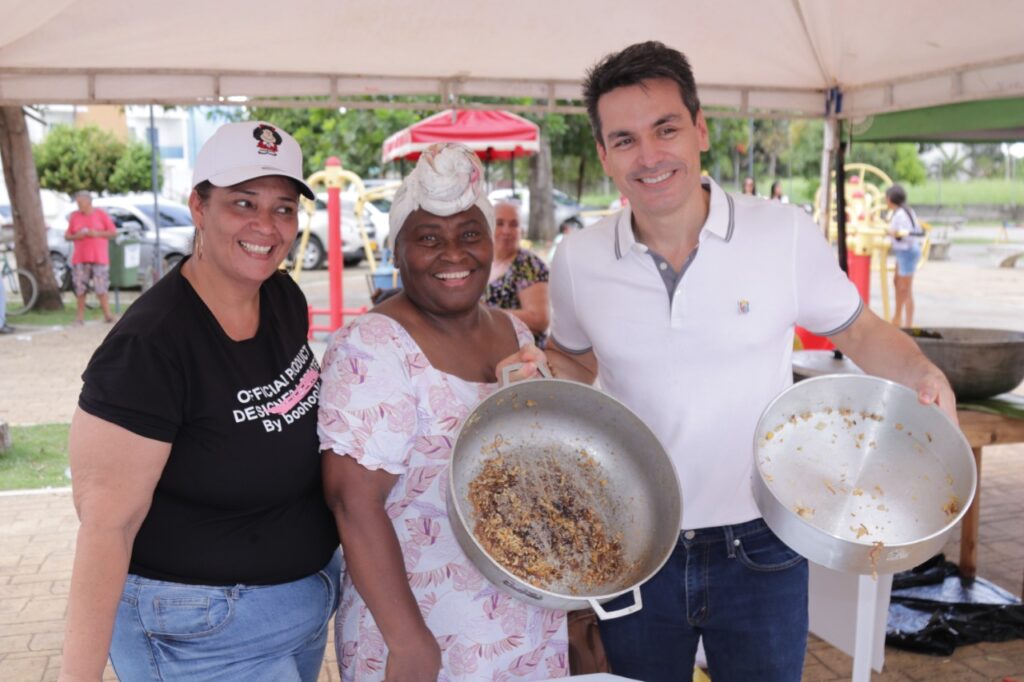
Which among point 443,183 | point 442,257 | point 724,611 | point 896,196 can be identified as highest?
point 896,196

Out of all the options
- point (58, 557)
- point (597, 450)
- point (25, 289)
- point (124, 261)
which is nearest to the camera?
point (597, 450)

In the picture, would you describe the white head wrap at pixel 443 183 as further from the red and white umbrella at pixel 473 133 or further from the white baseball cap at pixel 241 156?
the red and white umbrella at pixel 473 133

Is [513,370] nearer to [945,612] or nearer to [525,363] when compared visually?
[525,363]

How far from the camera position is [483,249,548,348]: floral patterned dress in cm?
515

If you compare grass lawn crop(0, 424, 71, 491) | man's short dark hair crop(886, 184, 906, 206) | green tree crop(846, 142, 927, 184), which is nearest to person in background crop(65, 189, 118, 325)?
grass lawn crop(0, 424, 71, 491)

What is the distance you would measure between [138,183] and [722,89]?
93.9 ft

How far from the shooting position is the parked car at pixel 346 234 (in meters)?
18.4

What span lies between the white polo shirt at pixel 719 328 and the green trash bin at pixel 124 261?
44.0 ft

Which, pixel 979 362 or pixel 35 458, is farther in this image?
pixel 35 458

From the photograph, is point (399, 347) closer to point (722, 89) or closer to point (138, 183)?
point (722, 89)

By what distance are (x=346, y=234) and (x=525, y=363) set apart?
1737 cm

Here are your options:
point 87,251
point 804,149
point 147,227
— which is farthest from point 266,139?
point 804,149

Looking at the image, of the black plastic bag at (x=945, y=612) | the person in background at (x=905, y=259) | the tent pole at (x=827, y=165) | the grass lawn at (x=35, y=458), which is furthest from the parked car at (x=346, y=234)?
the black plastic bag at (x=945, y=612)

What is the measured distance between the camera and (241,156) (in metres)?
1.71
